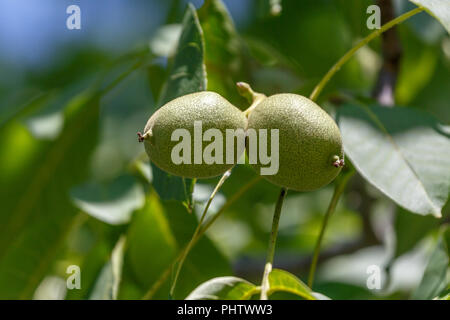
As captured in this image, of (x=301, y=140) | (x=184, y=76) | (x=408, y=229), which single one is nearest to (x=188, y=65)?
(x=184, y=76)

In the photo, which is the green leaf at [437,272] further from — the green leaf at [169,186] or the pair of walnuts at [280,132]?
the green leaf at [169,186]

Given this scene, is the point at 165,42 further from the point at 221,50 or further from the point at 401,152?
the point at 401,152

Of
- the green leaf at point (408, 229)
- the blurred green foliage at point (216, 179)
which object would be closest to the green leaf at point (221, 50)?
the blurred green foliage at point (216, 179)

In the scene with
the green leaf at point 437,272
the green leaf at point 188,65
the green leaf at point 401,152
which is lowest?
the green leaf at point 437,272

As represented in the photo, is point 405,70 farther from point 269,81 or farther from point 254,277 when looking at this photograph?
point 254,277

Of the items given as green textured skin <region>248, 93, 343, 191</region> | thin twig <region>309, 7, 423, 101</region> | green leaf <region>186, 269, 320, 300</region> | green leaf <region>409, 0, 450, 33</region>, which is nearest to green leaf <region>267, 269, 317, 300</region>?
green leaf <region>186, 269, 320, 300</region>
